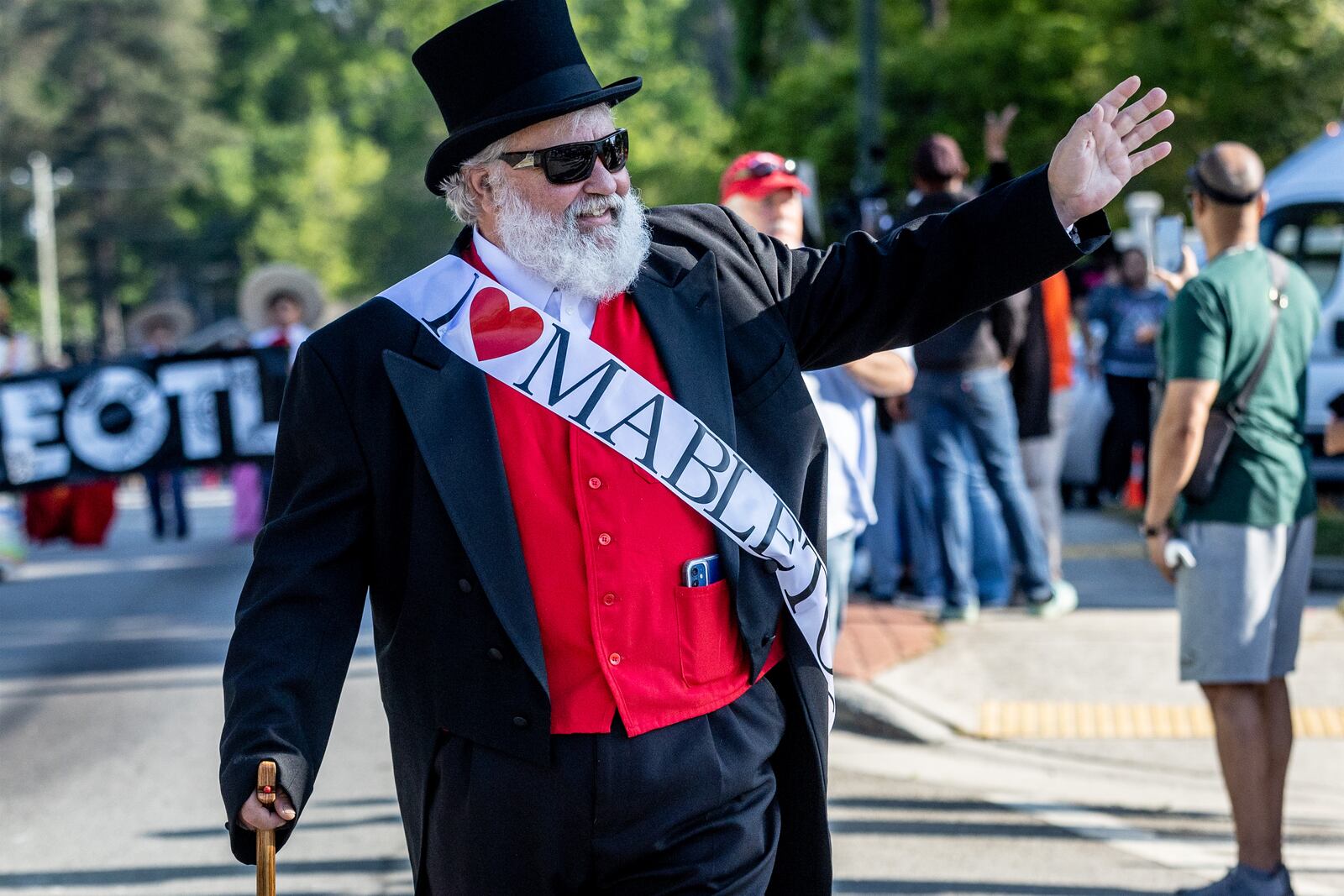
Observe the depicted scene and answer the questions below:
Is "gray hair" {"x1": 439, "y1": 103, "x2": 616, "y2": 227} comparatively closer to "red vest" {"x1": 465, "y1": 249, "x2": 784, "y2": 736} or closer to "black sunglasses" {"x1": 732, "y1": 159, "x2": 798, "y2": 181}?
"red vest" {"x1": 465, "y1": 249, "x2": 784, "y2": 736}

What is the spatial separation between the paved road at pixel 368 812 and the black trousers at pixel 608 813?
2410mm

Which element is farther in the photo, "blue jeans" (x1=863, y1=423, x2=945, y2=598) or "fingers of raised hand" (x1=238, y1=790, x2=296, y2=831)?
"blue jeans" (x1=863, y1=423, x2=945, y2=598)

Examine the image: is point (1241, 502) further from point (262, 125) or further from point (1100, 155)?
point (262, 125)

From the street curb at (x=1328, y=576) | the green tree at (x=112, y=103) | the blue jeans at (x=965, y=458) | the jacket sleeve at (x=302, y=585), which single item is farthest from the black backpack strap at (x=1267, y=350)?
the green tree at (x=112, y=103)

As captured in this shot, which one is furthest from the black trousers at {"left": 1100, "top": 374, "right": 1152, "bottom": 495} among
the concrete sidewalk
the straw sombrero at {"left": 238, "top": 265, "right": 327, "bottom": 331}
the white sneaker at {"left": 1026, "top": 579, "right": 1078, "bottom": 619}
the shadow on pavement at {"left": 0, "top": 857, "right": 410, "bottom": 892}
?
the shadow on pavement at {"left": 0, "top": 857, "right": 410, "bottom": 892}

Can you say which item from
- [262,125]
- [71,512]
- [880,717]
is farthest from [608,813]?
[262,125]

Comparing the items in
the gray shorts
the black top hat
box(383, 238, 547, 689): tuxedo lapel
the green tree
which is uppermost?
the green tree

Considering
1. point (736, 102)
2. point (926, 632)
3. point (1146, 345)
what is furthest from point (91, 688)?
point (736, 102)

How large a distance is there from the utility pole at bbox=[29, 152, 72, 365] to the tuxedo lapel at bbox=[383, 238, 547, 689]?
54468mm

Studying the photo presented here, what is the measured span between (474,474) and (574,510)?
0.16m

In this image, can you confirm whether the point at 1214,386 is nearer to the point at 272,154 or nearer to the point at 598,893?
the point at 598,893

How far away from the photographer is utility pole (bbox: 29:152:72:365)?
57.6 meters

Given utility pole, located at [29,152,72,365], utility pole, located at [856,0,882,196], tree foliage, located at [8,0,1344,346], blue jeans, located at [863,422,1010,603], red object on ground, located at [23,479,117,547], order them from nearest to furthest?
blue jeans, located at [863,422,1010,603]
utility pole, located at [856,0,882,196]
red object on ground, located at [23,479,117,547]
utility pole, located at [29,152,72,365]
tree foliage, located at [8,0,1344,346]

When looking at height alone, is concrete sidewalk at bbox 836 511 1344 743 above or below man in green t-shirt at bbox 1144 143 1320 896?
below
